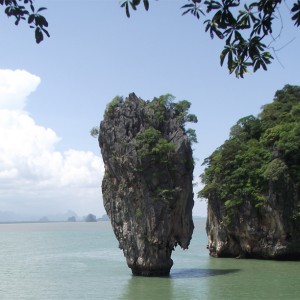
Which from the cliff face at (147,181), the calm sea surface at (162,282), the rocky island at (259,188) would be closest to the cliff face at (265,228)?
the rocky island at (259,188)

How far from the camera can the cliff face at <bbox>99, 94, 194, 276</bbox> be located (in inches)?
943

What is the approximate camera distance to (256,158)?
3159 cm

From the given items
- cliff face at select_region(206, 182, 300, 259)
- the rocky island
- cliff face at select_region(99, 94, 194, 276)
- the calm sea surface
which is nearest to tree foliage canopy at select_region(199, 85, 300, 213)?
the rocky island

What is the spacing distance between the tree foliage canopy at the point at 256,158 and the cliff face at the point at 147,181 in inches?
277

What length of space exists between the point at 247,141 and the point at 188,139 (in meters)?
10.3

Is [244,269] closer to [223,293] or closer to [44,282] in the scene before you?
[223,293]

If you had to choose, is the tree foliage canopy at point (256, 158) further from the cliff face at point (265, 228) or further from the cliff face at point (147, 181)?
the cliff face at point (147, 181)

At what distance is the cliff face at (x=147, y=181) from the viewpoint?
2395 centimetres

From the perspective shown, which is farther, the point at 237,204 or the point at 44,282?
the point at 237,204

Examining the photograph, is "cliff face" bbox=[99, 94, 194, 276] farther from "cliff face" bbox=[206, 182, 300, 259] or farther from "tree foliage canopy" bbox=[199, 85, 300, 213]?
"cliff face" bbox=[206, 182, 300, 259]

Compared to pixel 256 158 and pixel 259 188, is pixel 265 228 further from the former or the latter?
pixel 256 158

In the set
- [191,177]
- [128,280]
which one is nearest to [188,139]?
[191,177]

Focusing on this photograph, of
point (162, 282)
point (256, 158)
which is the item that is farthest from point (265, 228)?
point (162, 282)

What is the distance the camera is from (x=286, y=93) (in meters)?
36.3
